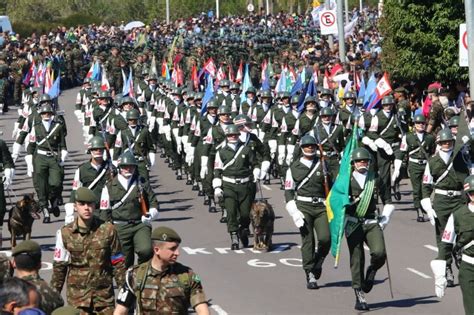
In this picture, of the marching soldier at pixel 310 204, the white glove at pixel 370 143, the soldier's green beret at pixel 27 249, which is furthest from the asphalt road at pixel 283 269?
the soldier's green beret at pixel 27 249

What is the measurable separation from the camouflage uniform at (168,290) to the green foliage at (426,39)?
2290cm

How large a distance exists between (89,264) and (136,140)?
1223cm

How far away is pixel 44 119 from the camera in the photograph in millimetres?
25391

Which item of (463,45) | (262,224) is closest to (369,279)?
(262,224)

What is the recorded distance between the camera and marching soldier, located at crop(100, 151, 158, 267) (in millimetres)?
16281

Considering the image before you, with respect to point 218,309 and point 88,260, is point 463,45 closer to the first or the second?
point 218,309

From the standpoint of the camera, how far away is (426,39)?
33562mm

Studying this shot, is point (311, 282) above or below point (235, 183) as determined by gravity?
below

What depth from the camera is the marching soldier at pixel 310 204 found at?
1738 cm

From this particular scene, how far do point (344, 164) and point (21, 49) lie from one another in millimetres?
39396

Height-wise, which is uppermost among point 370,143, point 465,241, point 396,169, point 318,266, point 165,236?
point 165,236

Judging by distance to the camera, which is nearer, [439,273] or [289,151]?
[439,273]

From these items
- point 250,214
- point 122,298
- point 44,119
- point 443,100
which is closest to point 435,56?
point 443,100

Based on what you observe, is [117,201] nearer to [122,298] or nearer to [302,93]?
[122,298]
